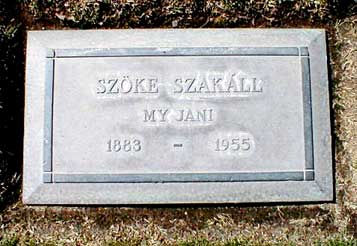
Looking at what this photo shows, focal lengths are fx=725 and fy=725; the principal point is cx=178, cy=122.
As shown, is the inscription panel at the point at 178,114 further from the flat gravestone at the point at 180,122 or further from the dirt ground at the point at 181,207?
the dirt ground at the point at 181,207

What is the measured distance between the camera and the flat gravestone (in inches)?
99.5

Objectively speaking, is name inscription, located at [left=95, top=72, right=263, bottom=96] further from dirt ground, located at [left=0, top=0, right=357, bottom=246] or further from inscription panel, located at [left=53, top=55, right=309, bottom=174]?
dirt ground, located at [left=0, top=0, right=357, bottom=246]

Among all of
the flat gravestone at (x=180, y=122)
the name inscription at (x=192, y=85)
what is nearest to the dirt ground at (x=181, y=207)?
the flat gravestone at (x=180, y=122)

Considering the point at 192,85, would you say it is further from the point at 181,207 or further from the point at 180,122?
the point at 181,207

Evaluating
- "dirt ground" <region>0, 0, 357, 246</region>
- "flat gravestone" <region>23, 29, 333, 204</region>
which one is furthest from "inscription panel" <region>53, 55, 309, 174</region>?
"dirt ground" <region>0, 0, 357, 246</region>

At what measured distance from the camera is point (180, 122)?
8.35ft

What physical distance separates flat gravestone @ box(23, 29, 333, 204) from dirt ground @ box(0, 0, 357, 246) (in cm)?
7

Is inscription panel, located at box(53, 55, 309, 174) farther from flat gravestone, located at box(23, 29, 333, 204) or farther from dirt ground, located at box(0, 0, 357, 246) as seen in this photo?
dirt ground, located at box(0, 0, 357, 246)

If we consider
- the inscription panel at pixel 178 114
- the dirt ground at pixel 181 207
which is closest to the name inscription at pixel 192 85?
the inscription panel at pixel 178 114

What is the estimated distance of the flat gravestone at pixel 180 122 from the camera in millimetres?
2527

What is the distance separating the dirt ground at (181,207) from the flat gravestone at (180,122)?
7cm

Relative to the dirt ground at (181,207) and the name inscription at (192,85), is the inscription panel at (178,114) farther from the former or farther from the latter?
the dirt ground at (181,207)

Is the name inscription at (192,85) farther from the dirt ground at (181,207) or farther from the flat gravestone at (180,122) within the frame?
the dirt ground at (181,207)

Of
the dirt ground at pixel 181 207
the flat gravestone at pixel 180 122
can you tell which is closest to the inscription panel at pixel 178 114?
the flat gravestone at pixel 180 122
